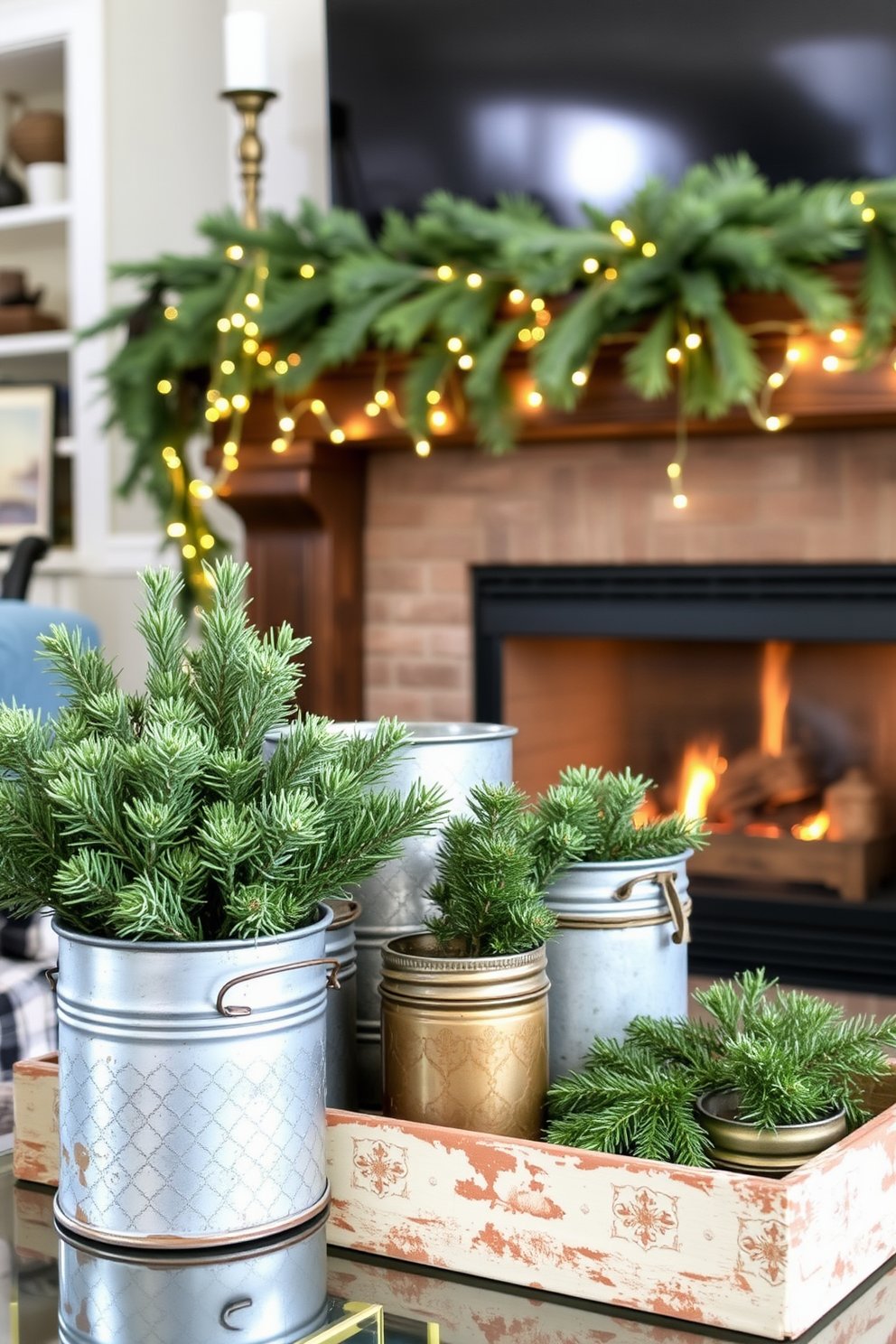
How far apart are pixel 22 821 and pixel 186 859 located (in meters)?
0.08

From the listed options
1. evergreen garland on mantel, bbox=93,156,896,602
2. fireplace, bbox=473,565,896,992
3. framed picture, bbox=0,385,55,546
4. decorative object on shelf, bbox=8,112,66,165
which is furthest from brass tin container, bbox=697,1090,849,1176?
decorative object on shelf, bbox=8,112,66,165

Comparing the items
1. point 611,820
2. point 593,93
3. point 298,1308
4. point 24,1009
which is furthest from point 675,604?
point 298,1308

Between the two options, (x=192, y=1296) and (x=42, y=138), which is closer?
(x=192, y=1296)

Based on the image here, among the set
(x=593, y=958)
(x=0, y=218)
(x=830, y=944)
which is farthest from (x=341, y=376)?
(x=593, y=958)

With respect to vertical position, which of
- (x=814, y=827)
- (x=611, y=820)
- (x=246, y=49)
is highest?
(x=246, y=49)

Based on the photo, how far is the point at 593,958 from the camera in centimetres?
79

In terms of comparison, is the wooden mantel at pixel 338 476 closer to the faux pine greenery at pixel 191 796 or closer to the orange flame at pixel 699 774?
the orange flame at pixel 699 774

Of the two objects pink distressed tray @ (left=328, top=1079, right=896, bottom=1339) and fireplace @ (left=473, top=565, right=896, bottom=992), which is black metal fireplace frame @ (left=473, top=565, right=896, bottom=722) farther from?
pink distressed tray @ (left=328, top=1079, right=896, bottom=1339)

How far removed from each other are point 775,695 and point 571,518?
1.60 feet

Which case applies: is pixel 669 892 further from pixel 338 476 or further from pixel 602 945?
pixel 338 476

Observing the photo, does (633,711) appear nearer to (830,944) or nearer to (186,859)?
(830,944)

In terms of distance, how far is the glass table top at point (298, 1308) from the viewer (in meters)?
0.63

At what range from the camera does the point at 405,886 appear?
79 cm

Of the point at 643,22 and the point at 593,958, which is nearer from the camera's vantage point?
the point at 593,958
